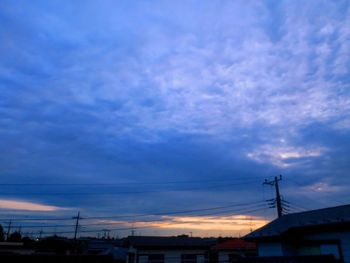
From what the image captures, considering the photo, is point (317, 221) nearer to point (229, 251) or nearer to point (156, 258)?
point (156, 258)

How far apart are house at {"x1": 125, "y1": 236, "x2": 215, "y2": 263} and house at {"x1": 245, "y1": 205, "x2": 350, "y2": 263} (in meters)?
12.1

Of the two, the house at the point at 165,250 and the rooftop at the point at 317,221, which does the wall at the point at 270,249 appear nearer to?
the rooftop at the point at 317,221

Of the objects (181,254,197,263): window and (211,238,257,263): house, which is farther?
(211,238,257,263): house

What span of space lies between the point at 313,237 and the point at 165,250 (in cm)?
1671

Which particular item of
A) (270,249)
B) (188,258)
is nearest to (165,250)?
(188,258)

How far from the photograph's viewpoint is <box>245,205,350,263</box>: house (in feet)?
49.7

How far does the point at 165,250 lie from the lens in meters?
30.5

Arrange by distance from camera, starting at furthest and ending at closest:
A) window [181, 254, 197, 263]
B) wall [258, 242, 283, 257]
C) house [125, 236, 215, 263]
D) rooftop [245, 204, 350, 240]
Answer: window [181, 254, 197, 263], house [125, 236, 215, 263], wall [258, 242, 283, 257], rooftop [245, 204, 350, 240]

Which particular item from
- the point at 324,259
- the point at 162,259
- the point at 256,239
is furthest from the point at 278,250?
the point at 162,259

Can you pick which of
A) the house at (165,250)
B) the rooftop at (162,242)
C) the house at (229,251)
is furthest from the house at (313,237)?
the house at (229,251)

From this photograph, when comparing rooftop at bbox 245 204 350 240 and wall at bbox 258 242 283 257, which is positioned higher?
rooftop at bbox 245 204 350 240

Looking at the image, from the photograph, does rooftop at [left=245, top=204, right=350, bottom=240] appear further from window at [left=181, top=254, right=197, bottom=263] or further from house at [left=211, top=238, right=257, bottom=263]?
house at [left=211, top=238, right=257, bottom=263]

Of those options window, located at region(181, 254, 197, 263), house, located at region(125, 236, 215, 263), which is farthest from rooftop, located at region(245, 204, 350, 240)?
window, located at region(181, 254, 197, 263)

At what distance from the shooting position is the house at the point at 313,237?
15145 millimetres
